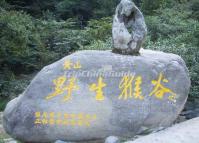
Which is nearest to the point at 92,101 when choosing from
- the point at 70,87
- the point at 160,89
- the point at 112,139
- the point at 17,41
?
the point at 70,87

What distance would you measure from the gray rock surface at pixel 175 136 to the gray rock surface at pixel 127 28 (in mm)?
1337

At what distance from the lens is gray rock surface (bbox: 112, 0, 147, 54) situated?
7.61 metres

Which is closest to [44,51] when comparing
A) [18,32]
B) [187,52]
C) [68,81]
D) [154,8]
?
[18,32]

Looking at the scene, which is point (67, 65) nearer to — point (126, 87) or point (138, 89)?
point (126, 87)

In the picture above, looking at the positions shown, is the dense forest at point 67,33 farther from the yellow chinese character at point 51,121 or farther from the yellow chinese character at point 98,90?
the yellow chinese character at point 51,121

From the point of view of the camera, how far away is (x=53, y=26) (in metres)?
16.7

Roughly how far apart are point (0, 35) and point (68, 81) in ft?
20.7

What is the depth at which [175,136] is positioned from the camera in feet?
23.0

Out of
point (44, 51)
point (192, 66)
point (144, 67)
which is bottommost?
point (44, 51)

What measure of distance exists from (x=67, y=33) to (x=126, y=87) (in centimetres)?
921

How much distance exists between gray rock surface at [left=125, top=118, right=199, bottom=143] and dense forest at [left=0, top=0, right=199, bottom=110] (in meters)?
2.50

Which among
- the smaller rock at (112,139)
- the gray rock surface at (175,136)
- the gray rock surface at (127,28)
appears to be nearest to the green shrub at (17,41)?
the gray rock surface at (127,28)

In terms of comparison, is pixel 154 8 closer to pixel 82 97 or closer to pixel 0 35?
pixel 0 35

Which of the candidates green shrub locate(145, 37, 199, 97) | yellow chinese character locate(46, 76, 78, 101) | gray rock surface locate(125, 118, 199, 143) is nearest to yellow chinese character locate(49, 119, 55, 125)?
yellow chinese character locate(46, 76, 78, 101)
